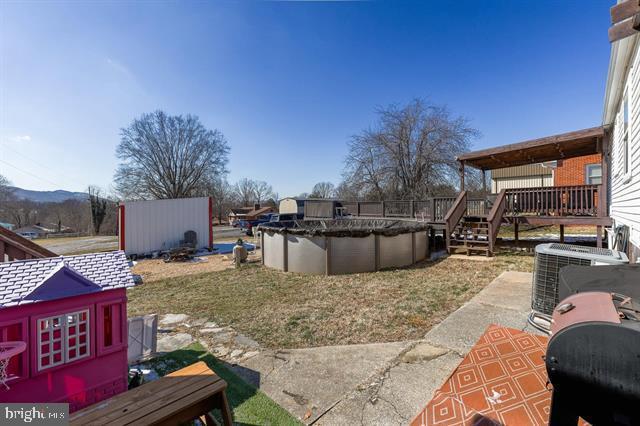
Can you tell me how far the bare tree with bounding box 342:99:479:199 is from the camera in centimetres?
1886

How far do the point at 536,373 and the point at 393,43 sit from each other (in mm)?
14304

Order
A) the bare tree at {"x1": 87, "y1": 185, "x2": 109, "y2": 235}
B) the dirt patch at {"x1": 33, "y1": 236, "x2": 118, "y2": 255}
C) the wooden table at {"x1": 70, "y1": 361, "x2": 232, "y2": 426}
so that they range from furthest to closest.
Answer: the bare tree at {"x1": 87, "y1": 185, "x2": 109, "y2": 235} < the dirt patch at {"x1": 33, "y1": 236, "x2": 118, "y2": 255} < the wooden table at {"x1": 70, "y1": 361, "x2": 232, "y2": 426}

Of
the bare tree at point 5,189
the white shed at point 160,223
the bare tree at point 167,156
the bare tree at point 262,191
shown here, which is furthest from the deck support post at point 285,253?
the bare tree at point 262,191

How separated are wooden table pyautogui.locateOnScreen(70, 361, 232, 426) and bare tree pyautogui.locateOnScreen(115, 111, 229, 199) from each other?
3186 centimetres

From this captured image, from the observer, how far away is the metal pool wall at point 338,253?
295 inches

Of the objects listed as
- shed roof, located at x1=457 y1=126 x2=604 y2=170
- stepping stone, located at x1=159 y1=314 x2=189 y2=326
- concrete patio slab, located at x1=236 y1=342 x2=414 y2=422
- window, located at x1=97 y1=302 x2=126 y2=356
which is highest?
shed roof, located at x1=457 y1=126 x2=604 y2=170

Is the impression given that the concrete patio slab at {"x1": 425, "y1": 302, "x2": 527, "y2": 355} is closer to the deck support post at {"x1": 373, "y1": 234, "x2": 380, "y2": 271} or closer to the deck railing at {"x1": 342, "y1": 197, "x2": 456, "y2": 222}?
the deck support post at {"x1": 373, "y1": 234, "x2": 380, "y2": 271}

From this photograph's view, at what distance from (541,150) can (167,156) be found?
32.8m

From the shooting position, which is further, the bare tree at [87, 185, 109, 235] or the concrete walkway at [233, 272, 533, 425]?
the bare tree at [87, 185, 109, 235]

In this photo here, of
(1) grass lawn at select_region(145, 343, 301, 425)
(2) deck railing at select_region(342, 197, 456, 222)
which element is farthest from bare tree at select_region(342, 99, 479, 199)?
(1) grass lawn at select_region(145, 343, 301, 425)

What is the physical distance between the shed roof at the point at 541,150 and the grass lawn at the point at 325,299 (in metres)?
3.69

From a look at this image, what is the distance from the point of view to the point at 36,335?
77.1 inches

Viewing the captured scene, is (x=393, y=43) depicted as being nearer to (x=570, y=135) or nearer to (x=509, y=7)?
(x=509, y=7)

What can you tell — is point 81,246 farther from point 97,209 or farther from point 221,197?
point 221,197
